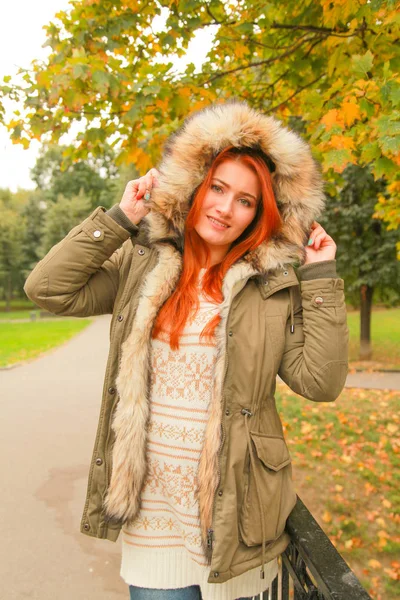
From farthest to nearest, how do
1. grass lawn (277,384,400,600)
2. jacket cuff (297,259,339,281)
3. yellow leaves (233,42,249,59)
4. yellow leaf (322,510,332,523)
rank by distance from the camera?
1. yellow leaf (322,510,332,523)
2. yellow leaves (233,42,249,59)
3. grass lawn (277,384,400,600)
4. jacket cuff (297,259,339,281)

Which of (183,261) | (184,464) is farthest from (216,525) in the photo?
(183,261)

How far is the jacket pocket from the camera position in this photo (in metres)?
1.66

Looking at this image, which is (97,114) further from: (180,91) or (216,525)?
(216,525)

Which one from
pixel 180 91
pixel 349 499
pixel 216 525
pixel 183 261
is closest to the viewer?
pixel 216 525

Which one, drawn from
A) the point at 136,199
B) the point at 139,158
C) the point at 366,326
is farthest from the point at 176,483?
the point at 366,326

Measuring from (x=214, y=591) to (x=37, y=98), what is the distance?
3.57 metres

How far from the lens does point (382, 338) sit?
1806 cm

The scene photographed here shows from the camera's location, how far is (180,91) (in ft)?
12.0

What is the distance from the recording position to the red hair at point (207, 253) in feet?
6.10

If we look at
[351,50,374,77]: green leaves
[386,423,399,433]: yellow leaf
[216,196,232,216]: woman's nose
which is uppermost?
[351,50,374,77]: green leaves

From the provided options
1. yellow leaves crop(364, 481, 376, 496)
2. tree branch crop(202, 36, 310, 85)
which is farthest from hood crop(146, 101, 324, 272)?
yellow leaves crop(364, 481, 376, 496)

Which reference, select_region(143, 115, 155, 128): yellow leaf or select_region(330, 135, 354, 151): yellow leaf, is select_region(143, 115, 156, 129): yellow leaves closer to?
select_region(143, 115, 155, 128): yellow leaf

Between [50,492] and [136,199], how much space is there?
3.77 meters

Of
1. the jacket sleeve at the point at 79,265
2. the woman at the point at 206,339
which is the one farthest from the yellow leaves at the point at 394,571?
the jacket sleeve at the point at 79,265
